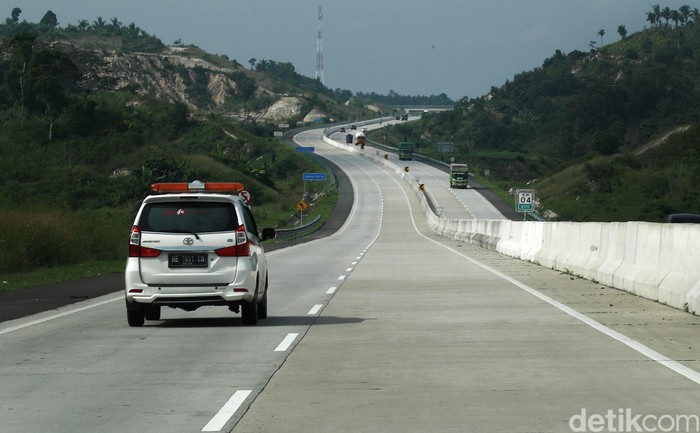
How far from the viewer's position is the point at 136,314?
54.1 ft

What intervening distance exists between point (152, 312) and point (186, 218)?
190 centimetres

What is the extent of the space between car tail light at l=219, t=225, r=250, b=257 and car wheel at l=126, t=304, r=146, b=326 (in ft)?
4.56

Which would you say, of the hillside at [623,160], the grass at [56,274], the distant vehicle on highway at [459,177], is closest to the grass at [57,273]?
the grass at [56,274]

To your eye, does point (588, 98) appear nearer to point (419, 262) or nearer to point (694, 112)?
point (694, 112)

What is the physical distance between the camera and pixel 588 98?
195000 mm

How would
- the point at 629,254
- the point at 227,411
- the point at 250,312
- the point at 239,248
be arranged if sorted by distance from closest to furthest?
the point at 227,411
the point at 239,248
the point at 250,312
the point at 629,254

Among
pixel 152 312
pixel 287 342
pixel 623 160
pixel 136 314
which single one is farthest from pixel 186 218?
pixel 623 160

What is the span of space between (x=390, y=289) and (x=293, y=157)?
14610 cm

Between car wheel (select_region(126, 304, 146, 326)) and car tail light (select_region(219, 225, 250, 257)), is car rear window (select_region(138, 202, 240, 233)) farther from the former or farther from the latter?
car wheel (select_region(126, 304, 146, 326))

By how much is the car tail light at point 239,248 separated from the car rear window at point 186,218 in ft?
0.42

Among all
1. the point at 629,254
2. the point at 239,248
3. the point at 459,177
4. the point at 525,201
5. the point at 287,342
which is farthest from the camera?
the point at 459,177

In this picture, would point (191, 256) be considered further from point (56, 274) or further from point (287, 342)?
point (56, 274)

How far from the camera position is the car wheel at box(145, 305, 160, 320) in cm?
1716

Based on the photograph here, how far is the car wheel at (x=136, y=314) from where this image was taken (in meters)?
16.3
